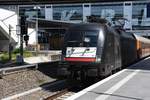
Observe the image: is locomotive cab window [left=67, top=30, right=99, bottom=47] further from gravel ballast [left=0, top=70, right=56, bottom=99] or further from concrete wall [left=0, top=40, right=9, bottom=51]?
concrete wall [left=0, top=40, right=9, bottom=51]

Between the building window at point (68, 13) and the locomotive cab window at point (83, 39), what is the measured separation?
88542 millimetres

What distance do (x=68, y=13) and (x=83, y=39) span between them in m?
89.0

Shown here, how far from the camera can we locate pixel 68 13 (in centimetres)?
10556

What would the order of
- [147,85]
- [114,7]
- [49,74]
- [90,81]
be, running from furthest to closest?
[114,7] < [49,74] < [90,81] < [147,85]

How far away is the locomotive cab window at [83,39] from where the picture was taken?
17000 millimetres

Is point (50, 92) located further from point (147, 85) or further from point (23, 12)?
point (23, 12)

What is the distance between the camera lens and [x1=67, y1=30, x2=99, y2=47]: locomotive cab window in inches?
669

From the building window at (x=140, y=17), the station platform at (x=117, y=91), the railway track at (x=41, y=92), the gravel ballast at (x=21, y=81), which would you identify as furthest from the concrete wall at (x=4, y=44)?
the station platform at (x=117, y=91)

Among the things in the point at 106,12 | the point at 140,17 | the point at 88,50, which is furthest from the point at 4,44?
the point at 88,50

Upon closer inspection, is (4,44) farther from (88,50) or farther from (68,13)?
(88,50)

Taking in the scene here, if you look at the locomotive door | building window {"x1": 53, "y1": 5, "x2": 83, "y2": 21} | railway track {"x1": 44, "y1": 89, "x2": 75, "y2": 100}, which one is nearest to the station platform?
railway track {"x1": 44, "y1": 89, "x2": 75, "y2": 100}

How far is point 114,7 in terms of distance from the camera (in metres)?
106

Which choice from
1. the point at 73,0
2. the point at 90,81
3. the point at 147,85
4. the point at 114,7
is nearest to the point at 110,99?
the point at 147,85

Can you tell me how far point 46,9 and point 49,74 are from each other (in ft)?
283
